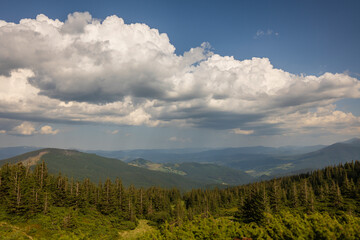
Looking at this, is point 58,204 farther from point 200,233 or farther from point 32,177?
point 200,233

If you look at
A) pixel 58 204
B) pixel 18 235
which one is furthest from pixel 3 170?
pixel 18 235

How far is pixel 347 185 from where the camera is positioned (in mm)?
117438

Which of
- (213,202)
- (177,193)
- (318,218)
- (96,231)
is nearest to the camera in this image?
(318,218)

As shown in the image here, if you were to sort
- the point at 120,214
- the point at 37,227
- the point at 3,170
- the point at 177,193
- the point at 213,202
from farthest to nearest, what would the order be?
the point at 177,193 → the point at 213,202 → the point at 120,214 → the point at 3,170 → the point at 37,227

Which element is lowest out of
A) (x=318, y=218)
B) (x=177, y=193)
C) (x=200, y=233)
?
(x=177, y=193)

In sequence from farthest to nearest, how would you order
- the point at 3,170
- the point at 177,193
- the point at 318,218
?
the point at 177,193 < the point at 3,170 < the point at 318,218

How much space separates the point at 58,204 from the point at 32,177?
620 inches

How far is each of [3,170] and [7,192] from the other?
501 inches

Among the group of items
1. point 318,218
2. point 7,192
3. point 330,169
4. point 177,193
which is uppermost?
point 318,218

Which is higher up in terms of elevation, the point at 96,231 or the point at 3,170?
the point at 3,170

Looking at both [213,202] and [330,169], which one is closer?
[213,202]

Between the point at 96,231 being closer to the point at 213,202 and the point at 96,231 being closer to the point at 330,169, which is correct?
the point at 213,202

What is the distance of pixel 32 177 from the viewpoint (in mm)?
79812

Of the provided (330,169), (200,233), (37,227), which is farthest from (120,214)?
Result: (330,169)
